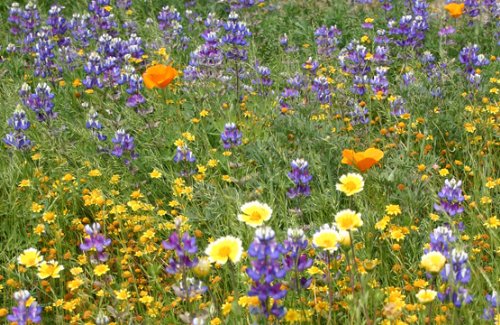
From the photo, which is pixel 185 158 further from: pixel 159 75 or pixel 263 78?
pixel 263 78

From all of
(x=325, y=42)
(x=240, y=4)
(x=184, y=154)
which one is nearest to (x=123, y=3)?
(x=240, y=4)

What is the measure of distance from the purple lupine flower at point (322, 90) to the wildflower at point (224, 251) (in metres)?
2.08

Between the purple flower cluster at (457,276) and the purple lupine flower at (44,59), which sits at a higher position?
the purple lupine flower at (44,59)

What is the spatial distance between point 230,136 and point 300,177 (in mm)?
626

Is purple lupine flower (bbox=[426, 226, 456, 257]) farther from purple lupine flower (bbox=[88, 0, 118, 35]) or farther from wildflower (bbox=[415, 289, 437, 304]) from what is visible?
purple lupine flower (bbox=[88, 0, 118, 35])

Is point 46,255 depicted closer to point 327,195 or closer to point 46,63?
point 327,195

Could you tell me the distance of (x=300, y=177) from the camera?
122 inches

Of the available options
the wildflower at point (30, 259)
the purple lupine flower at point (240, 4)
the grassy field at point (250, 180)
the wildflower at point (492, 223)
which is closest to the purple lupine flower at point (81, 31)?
the grassy field at point (250, 180)

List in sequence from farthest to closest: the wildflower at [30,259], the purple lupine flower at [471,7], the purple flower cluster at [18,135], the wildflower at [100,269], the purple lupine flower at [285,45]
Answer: the purple lupine flower at [471,7] → the purple lupine flower at [285,45] → the purple flower cluster at [18,135] → the wildflower at [100,269] → the wildflower at [30,259]

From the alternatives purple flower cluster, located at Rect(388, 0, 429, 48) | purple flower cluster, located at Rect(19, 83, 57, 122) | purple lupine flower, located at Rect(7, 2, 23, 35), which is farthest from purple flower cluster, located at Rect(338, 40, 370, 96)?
purple lupine flower, located at Rect(7, 2, 23, 35)

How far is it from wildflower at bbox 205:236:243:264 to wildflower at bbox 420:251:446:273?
0.55 meters

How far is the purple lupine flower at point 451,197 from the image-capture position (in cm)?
280

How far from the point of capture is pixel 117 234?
3229 millimetres

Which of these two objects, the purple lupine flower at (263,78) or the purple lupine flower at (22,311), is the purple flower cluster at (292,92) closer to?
the purple lupine flower at (263,78)
